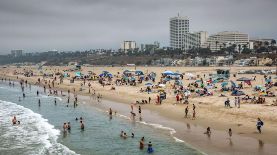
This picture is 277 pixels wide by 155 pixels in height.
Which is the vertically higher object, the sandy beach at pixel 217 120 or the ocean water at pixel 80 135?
the sandy beach at pixel 217 120

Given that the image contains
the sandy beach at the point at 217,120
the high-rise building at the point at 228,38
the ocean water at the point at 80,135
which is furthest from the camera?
the high-rise building at the point at 228,38

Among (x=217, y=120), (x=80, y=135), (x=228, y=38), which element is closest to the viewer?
(x=80, y=135)

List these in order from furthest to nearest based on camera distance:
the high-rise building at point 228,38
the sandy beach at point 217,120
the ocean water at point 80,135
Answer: the high-rise building at point 228,38 < the ocean water at point 80,135 < the sandy beach at point 217,120

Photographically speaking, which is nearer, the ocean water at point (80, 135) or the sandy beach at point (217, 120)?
the sandy beach at point (217, 120)

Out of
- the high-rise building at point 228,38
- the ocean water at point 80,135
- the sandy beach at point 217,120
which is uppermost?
the high-rise building at point 228,38

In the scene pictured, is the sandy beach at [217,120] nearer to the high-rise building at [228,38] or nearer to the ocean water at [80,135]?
the ocean water at [80,135]

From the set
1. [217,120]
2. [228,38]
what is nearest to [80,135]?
[217,120]

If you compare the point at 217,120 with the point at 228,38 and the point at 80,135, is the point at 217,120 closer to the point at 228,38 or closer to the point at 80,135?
the point at 80,135

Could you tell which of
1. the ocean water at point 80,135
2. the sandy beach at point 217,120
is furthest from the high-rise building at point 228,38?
the ocean water at point 80,135

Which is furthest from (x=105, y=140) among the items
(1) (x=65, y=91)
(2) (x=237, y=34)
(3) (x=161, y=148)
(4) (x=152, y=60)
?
(2) (x=237, y=34)

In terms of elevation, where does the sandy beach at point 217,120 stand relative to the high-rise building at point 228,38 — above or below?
below
